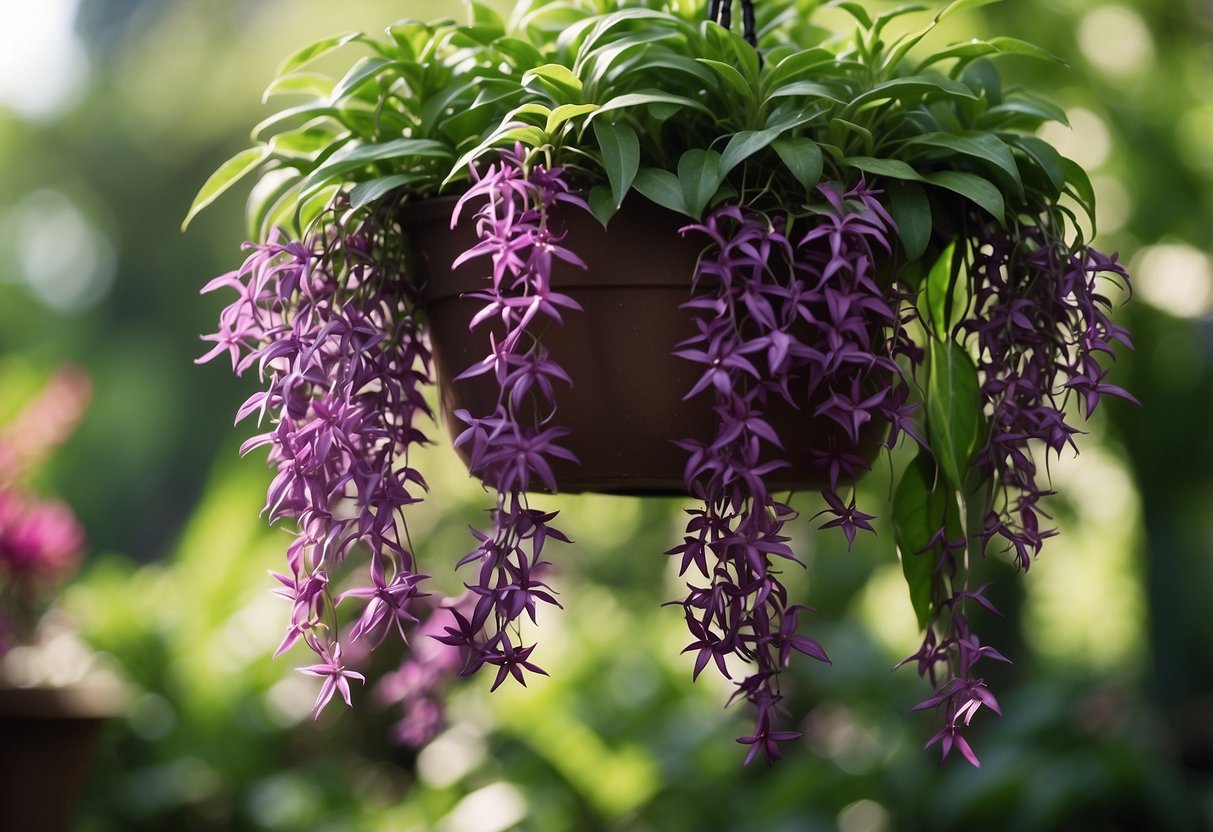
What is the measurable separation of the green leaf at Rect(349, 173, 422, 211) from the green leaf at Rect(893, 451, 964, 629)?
44 centimetres

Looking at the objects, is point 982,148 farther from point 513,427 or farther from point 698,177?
point 513,427

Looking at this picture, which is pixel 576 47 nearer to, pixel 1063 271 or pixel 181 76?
pixel 1063 271

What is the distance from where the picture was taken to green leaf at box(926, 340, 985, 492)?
0.79 metres

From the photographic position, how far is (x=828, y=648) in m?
3.07

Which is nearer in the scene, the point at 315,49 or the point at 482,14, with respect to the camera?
the point at 315,49

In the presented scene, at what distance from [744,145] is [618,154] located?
0.28ft

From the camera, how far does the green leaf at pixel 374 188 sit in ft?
2.61

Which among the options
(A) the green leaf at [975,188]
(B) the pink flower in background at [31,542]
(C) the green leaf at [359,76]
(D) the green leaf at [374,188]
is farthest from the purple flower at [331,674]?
(B) the pink flower in background at [31,542]

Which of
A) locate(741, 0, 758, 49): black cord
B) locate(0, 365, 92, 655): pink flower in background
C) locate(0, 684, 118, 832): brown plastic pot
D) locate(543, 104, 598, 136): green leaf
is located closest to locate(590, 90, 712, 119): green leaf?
locate(543, 104, 598, 136): green leaf

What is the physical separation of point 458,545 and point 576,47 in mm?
4260

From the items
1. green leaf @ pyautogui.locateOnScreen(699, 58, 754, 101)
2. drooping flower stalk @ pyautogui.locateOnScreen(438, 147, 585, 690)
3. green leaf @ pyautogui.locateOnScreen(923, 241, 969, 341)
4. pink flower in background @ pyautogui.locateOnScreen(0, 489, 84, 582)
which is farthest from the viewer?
pink flower in background @ pyautogui.locateOnScreen(0, 489, 84, 582)

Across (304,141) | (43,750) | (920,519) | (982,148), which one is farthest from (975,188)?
(43,750)

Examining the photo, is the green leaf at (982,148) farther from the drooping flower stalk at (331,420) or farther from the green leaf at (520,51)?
the drooping flower stalk at (331,420)

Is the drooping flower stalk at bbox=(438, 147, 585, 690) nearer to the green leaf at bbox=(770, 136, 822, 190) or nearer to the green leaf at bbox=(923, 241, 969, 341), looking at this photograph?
the green leaf at bbox=(770, 136, 822, 190)
